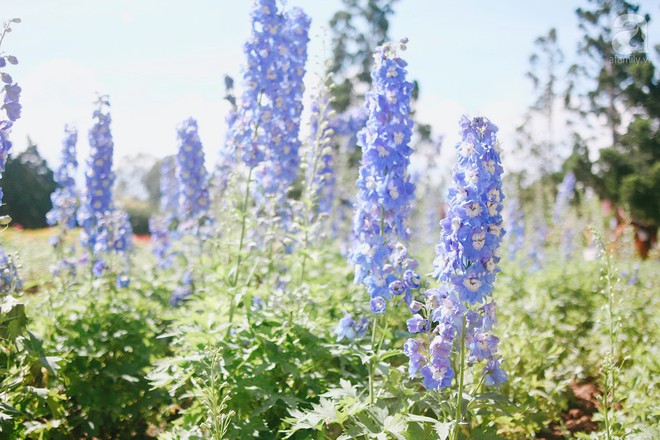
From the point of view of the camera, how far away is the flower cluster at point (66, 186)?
17.5 feet

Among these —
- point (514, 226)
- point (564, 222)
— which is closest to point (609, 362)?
point (514, 226)

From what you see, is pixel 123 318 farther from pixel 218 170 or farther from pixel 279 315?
pixel 218 170

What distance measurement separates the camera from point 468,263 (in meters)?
2.38

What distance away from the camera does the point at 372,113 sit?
→ 2.95 meters

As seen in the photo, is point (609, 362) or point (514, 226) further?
point (514, 226)

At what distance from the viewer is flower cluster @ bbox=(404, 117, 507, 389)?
7.56ft

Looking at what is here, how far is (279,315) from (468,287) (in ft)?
5.26

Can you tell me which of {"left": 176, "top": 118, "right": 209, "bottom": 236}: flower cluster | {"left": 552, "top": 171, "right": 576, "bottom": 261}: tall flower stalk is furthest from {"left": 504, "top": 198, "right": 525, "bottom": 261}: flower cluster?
{"left": 176, "top": 118, "right": 209, "bottom": 236}: flower cluster

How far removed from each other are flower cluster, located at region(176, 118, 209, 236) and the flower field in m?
0.01

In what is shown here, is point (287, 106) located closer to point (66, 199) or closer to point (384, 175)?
point (384, 175)

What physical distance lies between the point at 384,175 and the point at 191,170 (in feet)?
9.63

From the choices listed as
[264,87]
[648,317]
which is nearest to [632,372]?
[648,317]

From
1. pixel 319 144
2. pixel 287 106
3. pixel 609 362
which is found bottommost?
pixel 609 362

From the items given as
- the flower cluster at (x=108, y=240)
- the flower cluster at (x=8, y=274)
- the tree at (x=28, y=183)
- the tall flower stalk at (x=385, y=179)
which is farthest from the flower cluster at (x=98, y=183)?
the tall flower stalk at (x=385, y=179)
